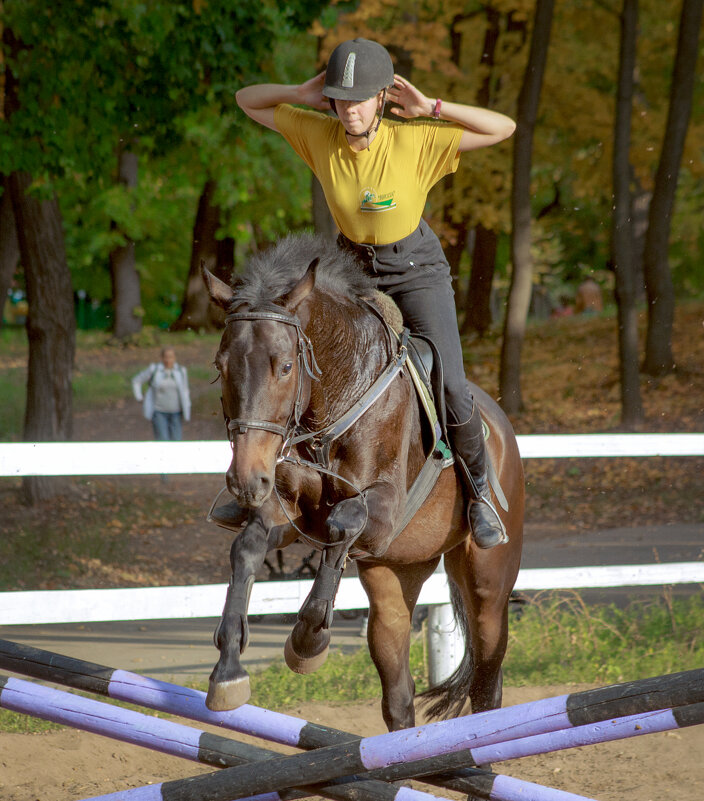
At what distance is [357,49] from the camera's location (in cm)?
388

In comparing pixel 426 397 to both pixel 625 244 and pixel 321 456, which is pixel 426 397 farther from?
pixel 625 244

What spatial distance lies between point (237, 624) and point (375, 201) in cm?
182

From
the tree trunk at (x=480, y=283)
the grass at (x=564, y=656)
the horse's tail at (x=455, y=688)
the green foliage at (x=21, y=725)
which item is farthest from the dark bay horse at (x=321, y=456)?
the tree trunk at (x=480, y=283)

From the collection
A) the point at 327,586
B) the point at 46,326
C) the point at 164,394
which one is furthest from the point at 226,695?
the point at 164,394

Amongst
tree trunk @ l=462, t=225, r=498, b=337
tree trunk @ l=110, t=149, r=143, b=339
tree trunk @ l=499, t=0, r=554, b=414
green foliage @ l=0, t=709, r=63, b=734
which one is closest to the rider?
green foliage @ l=0, t=709, r=63, b=734

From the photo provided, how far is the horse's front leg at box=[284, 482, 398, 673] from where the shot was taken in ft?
11.8

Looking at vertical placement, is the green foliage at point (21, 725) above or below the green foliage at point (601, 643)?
above

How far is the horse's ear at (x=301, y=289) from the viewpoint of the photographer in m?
3.63

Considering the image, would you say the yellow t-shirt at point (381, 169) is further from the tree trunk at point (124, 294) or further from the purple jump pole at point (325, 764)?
the tree trunk at point (124, 294)

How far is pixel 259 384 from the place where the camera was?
3408 mm

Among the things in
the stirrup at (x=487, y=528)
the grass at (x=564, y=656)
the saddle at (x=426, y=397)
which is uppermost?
the saddle at (x=426, y=397)

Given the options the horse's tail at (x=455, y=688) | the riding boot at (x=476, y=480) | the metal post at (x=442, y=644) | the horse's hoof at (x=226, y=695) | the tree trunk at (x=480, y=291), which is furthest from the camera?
the tree trunk at (x=480, y=291)

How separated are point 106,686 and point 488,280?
21.8 meters

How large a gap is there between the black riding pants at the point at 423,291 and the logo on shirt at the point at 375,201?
20 cm
